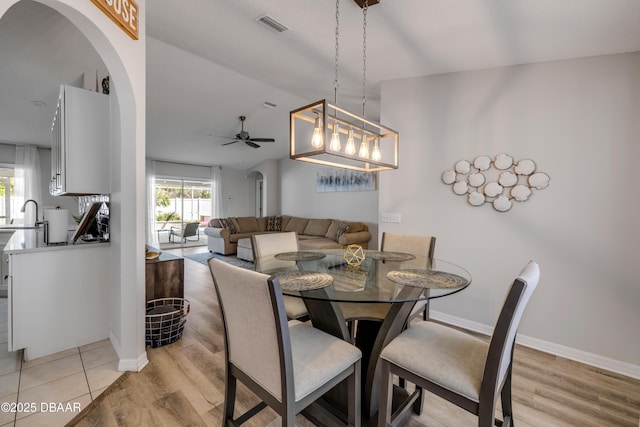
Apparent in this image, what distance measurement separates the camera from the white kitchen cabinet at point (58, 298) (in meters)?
1.95

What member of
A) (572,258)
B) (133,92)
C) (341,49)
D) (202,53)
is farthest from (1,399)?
(572,258)

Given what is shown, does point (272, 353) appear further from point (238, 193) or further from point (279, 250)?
point (238, 193)

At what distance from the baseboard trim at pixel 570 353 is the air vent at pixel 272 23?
3.19 m

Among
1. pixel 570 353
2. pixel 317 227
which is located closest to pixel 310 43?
pixel 570 353

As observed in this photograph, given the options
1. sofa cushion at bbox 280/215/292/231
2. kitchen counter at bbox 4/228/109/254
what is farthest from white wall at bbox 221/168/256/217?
kitchen counter at bbox 4/228/109/254

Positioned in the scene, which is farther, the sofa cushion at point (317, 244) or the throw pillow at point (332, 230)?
the throw pillow at point (332, 230)

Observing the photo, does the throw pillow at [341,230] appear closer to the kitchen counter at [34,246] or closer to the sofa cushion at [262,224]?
the sofa cushion at [262,224]

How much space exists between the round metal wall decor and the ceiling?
888 mm

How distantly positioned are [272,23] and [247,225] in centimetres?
538

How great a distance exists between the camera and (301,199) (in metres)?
7.48

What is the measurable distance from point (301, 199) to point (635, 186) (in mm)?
6153

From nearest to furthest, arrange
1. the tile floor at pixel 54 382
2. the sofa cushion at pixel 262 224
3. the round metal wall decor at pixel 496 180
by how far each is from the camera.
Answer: the tile floor at pixel 54 382 → the round metal wall decor at pixel 496 180 → the sofa cushion at pixel 262 224

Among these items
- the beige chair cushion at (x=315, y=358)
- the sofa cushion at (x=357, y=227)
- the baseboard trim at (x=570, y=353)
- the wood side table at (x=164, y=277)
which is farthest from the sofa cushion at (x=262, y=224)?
the beige chair cushion at (x=315, y=358)

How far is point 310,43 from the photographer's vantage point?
98.0 inches
